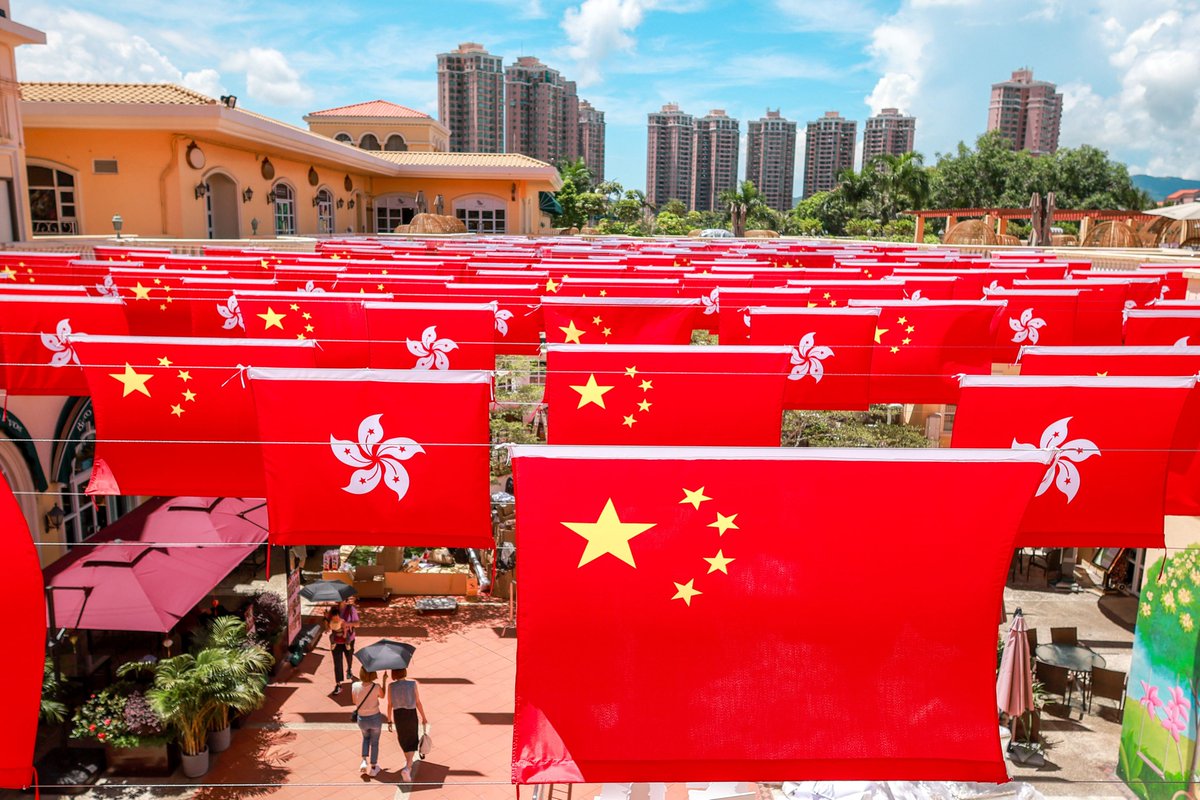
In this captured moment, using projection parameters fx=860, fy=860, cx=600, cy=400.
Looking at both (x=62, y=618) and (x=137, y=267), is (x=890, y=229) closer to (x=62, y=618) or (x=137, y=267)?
(x=137, y=267)

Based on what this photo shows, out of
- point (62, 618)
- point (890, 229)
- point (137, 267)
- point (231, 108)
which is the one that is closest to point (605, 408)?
point (62, 618)

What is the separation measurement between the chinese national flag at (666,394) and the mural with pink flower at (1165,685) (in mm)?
4582

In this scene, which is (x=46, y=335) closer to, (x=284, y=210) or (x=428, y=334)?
(x=428, y=334)

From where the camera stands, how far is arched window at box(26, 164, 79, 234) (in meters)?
30.6

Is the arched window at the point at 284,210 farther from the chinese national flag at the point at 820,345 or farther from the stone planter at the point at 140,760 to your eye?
the chinese national flag at the point at 820,345

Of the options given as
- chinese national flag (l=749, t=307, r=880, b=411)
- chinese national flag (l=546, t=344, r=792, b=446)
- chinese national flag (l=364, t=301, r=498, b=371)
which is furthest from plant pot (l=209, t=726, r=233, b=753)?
chinese national flag (l=749, t=307, r=880, b=411)

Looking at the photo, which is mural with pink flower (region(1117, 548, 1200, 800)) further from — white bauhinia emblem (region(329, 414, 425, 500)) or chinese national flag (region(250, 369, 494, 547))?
white bauhinia emblem (region(329, 414, 425, 500))

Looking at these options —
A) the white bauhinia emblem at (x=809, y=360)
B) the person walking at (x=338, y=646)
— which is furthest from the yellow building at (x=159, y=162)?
the white bauhinia emblem at (x=809, y=360)

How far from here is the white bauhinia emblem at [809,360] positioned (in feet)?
34.2

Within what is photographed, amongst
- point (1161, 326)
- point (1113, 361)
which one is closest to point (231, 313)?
point (1113, 361)

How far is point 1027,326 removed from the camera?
511 inches

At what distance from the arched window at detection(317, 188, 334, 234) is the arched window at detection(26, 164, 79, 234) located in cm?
1372

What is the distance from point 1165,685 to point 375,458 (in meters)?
8.91

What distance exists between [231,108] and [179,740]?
2458 cm
